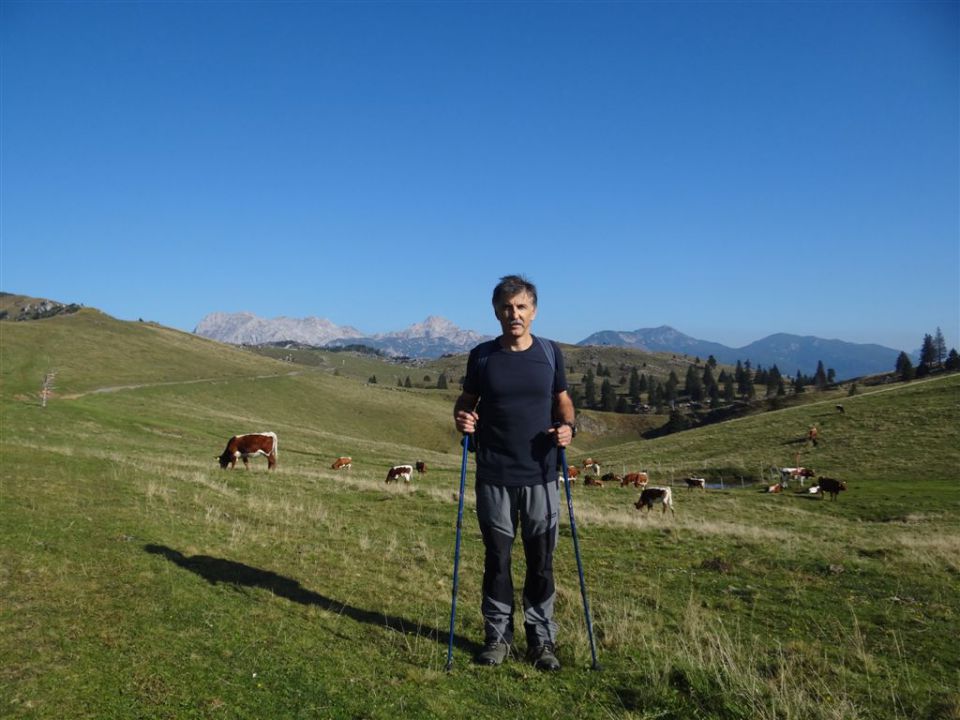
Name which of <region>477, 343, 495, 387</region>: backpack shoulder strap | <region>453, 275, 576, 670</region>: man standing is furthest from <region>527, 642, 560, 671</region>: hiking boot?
<region>477, 343, 495, 387</region>: backpack shoulder strap

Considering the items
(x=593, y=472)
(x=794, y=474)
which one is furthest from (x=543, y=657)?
(x=593, y=472)

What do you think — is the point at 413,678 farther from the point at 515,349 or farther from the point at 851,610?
the point at 851,610

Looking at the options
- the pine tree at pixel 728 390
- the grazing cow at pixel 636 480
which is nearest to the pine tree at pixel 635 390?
the pine tree at pixel 728 390

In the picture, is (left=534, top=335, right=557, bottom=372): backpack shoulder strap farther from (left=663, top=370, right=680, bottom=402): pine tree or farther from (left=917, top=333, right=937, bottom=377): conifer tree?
(left=663, top=370, right=680, bottom=402): pine tree

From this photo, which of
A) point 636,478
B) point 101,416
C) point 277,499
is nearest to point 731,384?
point 636,478

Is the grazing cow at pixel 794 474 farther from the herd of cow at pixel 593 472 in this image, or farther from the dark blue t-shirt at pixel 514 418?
the dark blue t-shirt at pixel 514 418

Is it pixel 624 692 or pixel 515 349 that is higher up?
pixel 515 349

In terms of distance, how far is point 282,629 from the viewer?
661 cm

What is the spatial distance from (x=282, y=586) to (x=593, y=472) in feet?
173

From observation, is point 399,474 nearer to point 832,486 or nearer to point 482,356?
point 832,486

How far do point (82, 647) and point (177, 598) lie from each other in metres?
1.49

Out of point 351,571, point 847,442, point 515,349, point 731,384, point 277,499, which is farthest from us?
point 731,384

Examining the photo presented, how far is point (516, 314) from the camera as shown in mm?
6402

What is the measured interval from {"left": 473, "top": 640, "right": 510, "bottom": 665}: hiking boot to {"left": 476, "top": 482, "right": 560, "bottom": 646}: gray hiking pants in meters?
0.09
